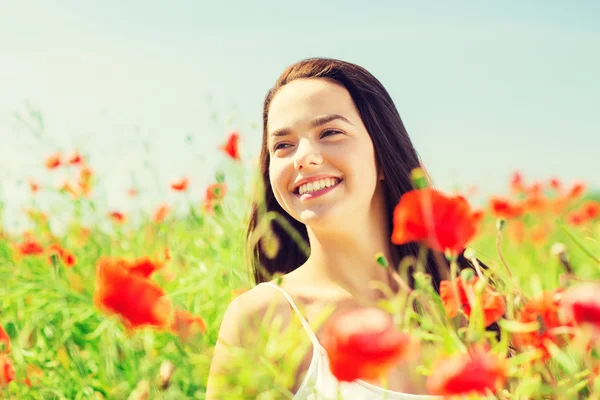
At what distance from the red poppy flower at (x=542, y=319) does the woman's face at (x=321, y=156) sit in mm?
737

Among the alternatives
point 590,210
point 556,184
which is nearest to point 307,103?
point 590,210

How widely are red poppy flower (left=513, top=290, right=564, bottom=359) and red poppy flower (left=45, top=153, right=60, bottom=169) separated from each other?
8.05ft

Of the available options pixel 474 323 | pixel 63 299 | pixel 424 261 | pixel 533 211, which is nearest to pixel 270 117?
pixel 424 261

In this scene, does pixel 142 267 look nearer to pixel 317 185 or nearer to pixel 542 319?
pixel 317 185

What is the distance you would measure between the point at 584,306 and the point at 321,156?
0.93 metres

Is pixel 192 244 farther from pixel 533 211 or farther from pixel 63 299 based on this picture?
pixel 533 211

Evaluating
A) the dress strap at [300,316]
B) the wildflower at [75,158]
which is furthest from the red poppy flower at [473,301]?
the wildflower at [75,158]

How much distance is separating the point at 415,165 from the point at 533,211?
90.4 inches

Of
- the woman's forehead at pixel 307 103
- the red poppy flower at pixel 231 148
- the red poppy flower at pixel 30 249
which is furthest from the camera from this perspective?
the red poppy flower at pixel 30 249

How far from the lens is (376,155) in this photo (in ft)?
6.07

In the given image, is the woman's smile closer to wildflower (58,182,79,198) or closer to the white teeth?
the white teeth

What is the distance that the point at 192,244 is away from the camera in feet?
8.73

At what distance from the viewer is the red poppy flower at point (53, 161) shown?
300 centimetres

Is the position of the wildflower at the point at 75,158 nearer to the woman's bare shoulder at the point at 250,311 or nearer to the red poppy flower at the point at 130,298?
the woman's bare shoulder at the point at 250,311
